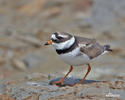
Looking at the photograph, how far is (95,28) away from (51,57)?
363 centimetres

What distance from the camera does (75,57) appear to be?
24.5ft

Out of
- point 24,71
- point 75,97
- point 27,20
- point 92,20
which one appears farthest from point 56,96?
point 27,20

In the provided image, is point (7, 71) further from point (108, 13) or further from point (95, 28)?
point (108, 13)

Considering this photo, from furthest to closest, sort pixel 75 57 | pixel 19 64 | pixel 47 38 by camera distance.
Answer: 1. pixel 47 38
2. pixel 19 64
3. pixel 75 57

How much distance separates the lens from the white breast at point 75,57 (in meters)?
7.43

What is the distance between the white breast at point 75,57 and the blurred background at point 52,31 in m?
4.46

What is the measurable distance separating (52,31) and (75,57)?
30.6 feet

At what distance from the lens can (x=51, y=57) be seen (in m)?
14.4

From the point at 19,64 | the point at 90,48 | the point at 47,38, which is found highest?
the point at 47,38

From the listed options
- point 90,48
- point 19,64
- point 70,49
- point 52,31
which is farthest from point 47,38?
point 70,49

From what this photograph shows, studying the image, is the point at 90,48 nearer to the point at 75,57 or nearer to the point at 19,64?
the point at 75,57

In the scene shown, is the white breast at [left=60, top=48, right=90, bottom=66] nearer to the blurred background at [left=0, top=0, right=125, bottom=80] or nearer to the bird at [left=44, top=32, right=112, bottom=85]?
the bird at [left=44, top=32, right=112, bottom=85]

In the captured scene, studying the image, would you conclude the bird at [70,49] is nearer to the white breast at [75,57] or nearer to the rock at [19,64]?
the white breast at [75,57]

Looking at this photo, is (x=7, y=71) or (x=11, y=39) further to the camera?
(x=11, y=39)
